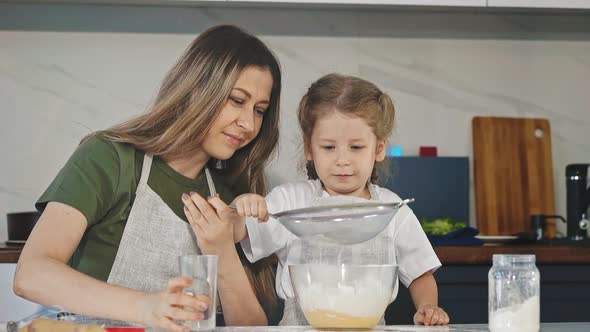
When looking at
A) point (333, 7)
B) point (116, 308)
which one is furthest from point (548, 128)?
point (116, 308)

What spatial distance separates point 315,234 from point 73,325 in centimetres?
42

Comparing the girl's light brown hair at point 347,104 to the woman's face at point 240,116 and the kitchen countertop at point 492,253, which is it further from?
the kitchen countertop at point 492,253

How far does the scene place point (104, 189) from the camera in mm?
1710

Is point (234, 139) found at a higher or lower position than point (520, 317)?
higher

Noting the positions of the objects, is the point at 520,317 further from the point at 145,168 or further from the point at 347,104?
the point at 145,168

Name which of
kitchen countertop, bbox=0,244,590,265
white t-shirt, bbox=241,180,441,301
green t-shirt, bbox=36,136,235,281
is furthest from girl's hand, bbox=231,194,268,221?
kitchen countertop, bbox=0,244,590,265

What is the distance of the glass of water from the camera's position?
119 cm

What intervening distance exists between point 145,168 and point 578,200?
1548mm

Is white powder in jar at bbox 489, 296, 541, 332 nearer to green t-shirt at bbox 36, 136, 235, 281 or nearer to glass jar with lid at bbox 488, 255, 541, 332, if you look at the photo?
glass jar with lid at bbox 488, 255, 541, 332

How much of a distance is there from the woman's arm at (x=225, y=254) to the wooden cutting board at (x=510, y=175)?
1332 millimetres

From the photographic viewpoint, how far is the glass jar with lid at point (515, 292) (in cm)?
127

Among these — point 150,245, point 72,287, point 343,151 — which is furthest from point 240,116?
Answer: point 72,287

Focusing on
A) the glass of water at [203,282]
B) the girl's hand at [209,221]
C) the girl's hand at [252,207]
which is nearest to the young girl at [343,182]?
the girl's hand at [209,221]

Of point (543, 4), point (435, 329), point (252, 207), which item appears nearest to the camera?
point (435, 329)
